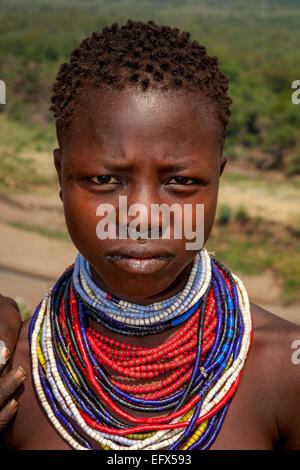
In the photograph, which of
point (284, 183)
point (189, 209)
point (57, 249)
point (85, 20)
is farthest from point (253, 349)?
point (85, 20)

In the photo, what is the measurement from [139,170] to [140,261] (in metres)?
0.24

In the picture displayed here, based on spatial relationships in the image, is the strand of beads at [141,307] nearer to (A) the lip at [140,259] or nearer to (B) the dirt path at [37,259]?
(A) the lip at [140,259]

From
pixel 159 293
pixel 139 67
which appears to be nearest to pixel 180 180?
pixel 139 67

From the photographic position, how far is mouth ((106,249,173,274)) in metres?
1.43

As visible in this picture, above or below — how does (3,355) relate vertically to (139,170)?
below

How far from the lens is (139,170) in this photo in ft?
4.50

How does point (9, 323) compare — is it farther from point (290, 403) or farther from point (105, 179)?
point (290, 403)

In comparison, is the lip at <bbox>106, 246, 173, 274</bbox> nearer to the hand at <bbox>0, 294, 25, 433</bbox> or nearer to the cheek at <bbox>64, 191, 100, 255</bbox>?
the cheek at <bbox>64, 191, 100, 255</bbox>

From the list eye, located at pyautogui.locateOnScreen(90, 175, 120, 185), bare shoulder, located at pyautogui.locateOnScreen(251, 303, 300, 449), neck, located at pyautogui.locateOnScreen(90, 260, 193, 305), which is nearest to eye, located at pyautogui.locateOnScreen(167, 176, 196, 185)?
eye, located at pyautogui.locateOnScreen(90, 175, 120, 185)

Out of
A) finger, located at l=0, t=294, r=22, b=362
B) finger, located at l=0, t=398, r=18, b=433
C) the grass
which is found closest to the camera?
finger, located at l=0, t=398, r=18, b=433

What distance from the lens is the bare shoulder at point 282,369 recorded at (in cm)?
162

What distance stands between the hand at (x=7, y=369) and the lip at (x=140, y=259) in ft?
1.56
